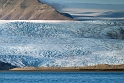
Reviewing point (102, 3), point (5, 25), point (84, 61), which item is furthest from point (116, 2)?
point (5, 25)

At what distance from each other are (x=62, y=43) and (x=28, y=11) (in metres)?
1.74

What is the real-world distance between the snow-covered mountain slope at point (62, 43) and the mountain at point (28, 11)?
0.21 metres

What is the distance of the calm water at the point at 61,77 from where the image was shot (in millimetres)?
23422

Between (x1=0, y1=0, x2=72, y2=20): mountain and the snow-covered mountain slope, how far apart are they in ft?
0.70

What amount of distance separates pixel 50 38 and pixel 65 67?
1173 millimetres

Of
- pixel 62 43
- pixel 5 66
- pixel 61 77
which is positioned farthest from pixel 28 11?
pixel 61 77

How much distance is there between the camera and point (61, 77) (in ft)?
82.0

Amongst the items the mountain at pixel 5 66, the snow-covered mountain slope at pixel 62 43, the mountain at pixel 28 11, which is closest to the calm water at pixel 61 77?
the mountain at pixel 5 66

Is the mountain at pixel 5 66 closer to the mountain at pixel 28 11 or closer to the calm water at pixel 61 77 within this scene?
the calm water at pixel 61 77

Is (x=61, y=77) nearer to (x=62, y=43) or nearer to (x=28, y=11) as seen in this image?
(x=62, y=43)

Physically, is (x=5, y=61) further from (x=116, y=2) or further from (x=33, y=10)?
(x=116, y=2)

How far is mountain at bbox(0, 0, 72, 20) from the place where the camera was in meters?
24.9

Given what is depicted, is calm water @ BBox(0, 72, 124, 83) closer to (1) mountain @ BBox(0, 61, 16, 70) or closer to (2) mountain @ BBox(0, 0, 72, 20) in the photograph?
(1) mountain @ BBox(0, 61, 16, 70)

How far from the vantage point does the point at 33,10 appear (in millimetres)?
24875
